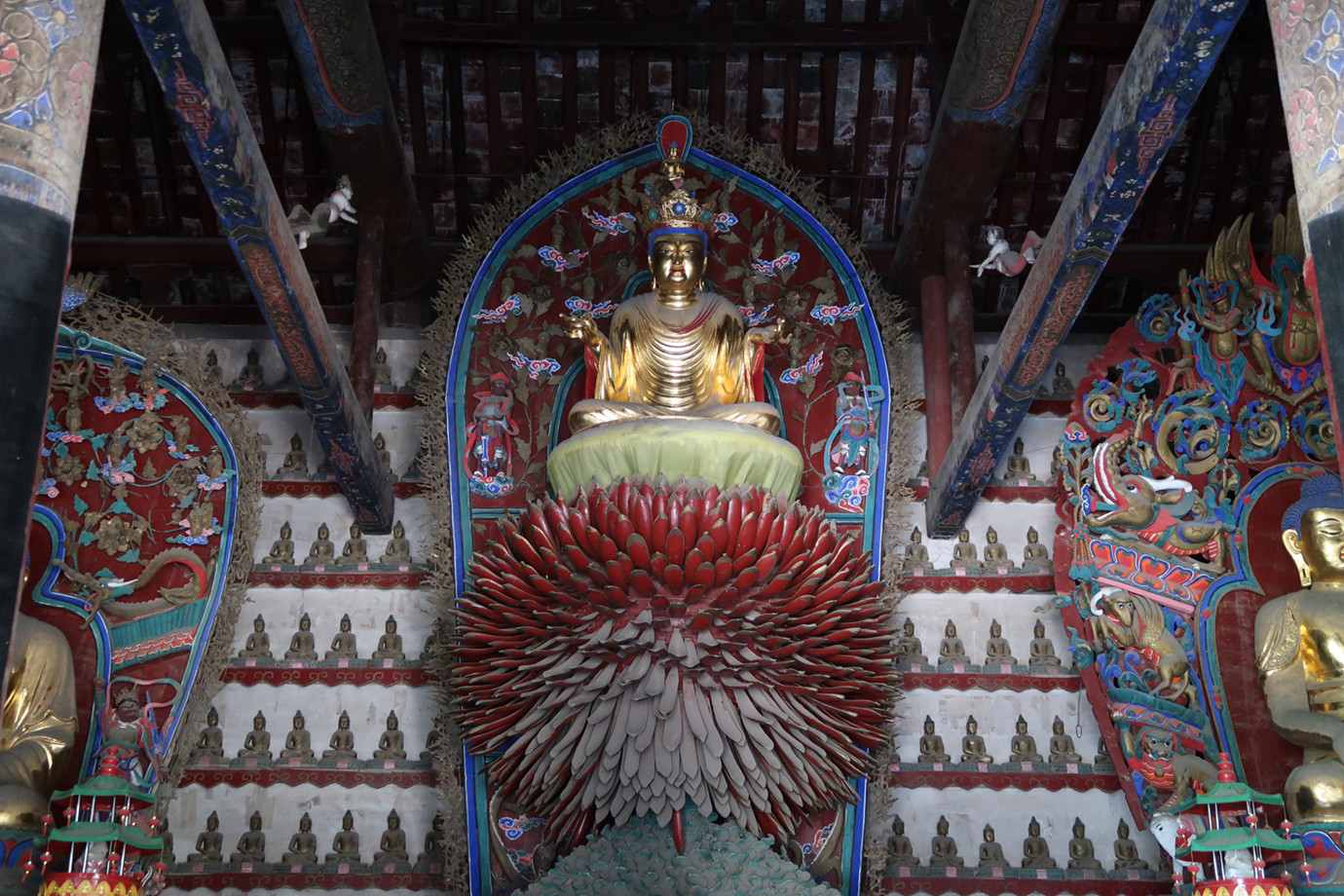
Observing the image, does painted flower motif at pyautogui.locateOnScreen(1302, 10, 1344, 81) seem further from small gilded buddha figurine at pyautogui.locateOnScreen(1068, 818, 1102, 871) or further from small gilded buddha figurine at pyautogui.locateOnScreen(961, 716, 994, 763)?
small gilded buddha figurine at pyautogui.locateOnScreen(1068, 818, 1102, 871)

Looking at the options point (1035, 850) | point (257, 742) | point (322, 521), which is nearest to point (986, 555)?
point (1035, 850)

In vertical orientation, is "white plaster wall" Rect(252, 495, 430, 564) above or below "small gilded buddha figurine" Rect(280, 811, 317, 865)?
above

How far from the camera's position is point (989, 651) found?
7301 millimetres

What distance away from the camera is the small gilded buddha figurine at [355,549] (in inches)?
296

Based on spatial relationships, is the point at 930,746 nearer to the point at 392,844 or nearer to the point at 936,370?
the point at 936,370

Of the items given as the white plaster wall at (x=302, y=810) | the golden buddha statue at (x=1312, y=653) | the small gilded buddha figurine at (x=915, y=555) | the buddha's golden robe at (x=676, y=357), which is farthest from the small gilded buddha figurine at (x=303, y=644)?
the golden buddha statue at (x=1312, y=653)

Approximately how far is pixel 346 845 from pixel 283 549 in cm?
166

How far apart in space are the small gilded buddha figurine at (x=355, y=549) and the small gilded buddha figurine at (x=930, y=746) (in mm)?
3145

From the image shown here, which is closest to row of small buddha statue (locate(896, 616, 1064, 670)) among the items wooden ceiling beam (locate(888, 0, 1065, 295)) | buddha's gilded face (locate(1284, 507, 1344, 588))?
buddha's gilded face (locate(1284, 507, 1344, 588))

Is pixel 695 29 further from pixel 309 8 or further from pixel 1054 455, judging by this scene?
pixel 1054 455

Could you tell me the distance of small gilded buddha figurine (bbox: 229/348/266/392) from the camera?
7973 millimetres

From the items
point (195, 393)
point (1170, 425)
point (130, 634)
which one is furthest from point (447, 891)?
point (1170, 425)

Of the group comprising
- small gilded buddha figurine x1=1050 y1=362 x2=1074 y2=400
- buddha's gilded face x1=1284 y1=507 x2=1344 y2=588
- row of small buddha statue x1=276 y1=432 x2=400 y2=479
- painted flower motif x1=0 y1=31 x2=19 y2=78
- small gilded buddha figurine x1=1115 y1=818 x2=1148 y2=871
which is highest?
small gilded buddha figurine x1=1050 y1=362 x2=1074 y2=400

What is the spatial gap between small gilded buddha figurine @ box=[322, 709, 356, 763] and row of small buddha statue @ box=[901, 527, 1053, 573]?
3075mm
